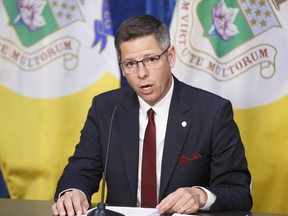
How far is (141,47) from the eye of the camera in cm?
234

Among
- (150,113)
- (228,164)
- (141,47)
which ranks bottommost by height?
(228,164)

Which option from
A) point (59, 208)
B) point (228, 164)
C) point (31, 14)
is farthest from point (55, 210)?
point (31, 14)

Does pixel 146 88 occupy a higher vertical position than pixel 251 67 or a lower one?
higher

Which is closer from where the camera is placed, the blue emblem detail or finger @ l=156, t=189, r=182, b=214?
finger @ l=156, t=189, r=182, b=214

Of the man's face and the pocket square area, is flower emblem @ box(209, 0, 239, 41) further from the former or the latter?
the pocket square area

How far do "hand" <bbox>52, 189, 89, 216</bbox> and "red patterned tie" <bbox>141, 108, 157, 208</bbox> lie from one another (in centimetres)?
32

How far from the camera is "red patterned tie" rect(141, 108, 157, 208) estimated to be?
94.1 inches

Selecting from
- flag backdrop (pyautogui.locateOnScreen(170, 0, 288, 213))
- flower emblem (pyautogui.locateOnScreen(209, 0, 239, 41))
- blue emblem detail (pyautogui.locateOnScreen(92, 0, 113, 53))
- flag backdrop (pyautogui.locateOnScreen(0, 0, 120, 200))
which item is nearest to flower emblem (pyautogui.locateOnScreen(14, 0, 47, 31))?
flag backdrop (pyautogui.locateOnScreen(0, 0, 120, 200))

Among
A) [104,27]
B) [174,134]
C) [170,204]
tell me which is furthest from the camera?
[104,27]

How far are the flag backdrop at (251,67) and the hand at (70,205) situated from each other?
132 cm

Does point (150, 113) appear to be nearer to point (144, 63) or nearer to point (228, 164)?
point (144, 63)

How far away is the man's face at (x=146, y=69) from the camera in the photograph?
234cm

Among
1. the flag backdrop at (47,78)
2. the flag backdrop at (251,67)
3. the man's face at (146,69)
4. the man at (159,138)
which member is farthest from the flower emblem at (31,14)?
the man's face at (146,69)

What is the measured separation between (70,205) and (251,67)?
1520 millimetres
